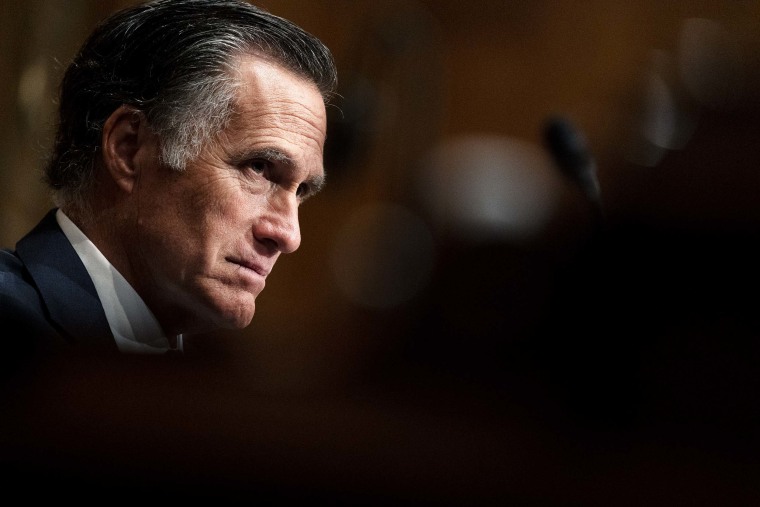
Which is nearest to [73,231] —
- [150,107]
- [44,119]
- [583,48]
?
[150,107]

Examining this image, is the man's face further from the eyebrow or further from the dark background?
the dark background

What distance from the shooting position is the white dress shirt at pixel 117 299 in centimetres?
112

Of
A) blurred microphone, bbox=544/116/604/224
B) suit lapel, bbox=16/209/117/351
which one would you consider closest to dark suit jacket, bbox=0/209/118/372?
suit lapel, bbox=16/209/117/351

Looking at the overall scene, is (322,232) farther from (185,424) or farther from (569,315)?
(185,424)

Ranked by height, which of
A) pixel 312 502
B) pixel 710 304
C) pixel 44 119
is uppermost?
pixel 44 119

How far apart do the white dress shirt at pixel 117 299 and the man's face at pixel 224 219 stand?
19 millimetres

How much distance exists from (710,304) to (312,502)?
0.19 metres

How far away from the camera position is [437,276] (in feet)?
1.93

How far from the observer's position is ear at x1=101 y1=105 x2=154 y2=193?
1.15m

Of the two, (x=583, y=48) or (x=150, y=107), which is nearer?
(x=150, y=107)

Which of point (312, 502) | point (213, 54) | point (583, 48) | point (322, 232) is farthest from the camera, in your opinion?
point (583, 48)

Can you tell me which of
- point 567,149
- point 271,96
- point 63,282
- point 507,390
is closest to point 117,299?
point 63,282

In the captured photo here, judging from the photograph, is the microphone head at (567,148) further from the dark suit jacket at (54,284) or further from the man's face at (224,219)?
the dark suit jacket at (54,284)

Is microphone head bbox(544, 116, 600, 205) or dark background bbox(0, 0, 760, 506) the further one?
microphone head bbox(544, 116, 600, 205)
